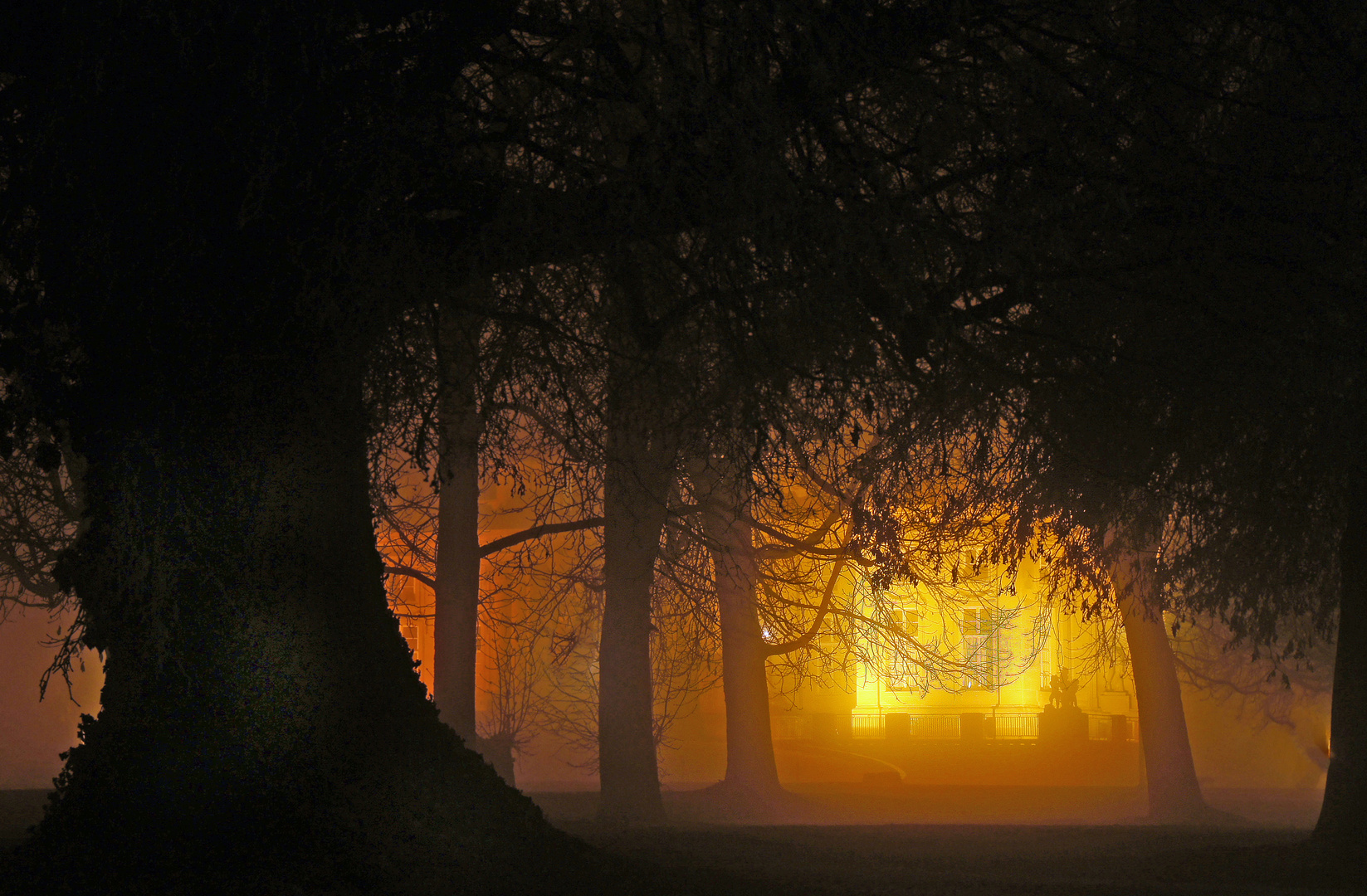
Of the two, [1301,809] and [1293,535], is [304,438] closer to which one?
[1293,535]

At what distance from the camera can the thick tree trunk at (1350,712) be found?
370 inches

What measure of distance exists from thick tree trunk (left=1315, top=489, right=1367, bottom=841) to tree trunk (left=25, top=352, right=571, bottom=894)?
6.29m

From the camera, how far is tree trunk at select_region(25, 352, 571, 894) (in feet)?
19.6

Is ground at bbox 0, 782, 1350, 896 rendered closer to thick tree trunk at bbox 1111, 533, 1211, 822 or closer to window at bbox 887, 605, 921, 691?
window at bbox 887, 605, 921, 691

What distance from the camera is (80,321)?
234 inches

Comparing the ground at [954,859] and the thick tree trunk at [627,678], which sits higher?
the thick tree trunk at [627,678]

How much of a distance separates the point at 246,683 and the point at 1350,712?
7770 millimetres

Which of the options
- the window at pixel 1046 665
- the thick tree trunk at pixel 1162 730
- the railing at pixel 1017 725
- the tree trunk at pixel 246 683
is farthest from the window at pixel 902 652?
the tree trunk at pixel 246 683

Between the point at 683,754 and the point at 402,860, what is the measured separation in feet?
76.4

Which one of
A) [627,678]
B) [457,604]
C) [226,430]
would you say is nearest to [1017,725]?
[627,678]

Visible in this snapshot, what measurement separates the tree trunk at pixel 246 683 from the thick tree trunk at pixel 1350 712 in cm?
629

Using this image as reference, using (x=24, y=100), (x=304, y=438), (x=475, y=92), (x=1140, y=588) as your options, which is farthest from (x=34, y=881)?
(x=1140, y=588)

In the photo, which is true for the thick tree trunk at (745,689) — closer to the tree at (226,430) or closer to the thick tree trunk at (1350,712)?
the thick tree trunk at (1350,712)

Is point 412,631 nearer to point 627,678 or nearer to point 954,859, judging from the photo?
point 627,678
